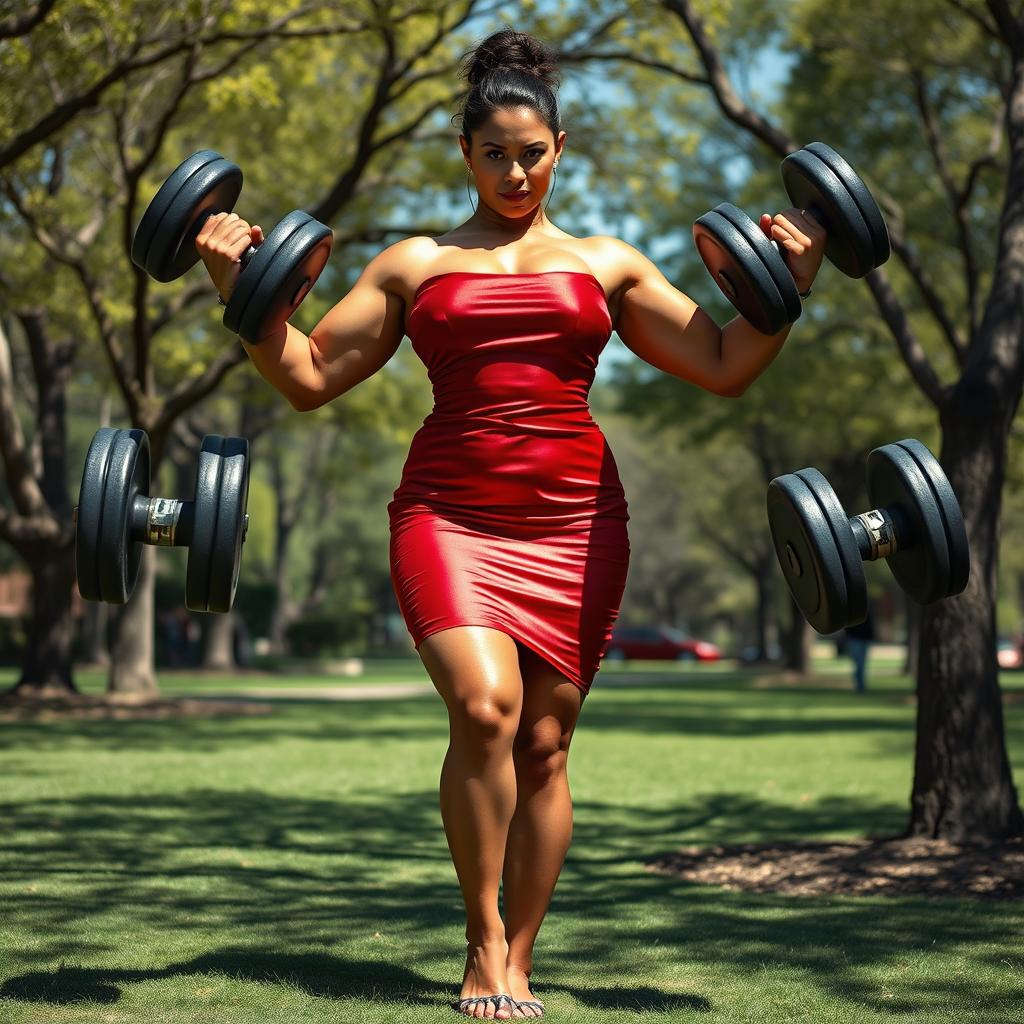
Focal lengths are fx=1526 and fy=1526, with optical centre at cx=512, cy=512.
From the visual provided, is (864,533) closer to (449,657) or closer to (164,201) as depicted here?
(449,657)

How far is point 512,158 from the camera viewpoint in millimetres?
4188

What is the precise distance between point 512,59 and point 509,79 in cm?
10

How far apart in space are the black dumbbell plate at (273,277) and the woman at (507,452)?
10 cm

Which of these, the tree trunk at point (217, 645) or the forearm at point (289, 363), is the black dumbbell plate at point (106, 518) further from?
the tree trunk at point (217, 645)

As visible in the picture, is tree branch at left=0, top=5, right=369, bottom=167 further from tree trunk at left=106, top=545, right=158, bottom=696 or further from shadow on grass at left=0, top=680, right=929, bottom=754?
tree trunk at left=106, top=545, right=158, bottom=696

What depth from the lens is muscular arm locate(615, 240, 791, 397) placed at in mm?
4270

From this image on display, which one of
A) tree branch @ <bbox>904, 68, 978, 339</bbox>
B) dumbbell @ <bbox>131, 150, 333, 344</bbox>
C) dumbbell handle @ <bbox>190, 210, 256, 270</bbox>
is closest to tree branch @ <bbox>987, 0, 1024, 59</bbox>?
tree branch @ <bbox>904, 68, 978, 339</bbox>

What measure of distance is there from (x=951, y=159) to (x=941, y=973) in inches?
724

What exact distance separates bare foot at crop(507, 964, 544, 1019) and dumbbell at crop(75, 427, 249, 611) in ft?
4.02

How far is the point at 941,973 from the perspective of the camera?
4.49 meters

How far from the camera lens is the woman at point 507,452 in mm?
3941

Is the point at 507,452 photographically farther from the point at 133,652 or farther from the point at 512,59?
the point at 133,652

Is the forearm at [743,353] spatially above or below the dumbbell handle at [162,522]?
above

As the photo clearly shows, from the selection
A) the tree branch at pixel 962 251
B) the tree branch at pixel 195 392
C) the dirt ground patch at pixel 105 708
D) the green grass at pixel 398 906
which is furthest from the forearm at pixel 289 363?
the dirt ground patch at pixel 105 708
